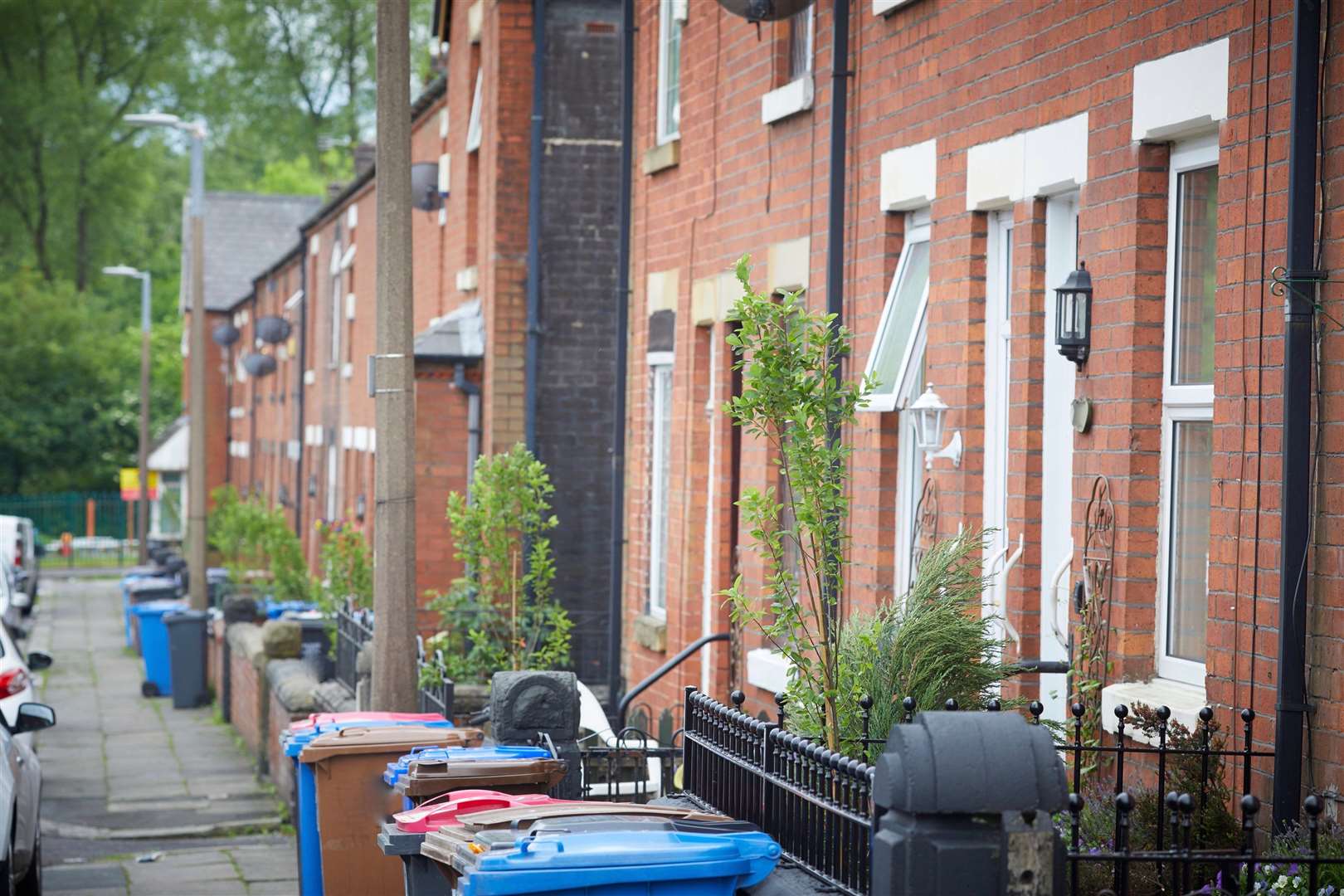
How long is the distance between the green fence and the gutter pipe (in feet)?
170

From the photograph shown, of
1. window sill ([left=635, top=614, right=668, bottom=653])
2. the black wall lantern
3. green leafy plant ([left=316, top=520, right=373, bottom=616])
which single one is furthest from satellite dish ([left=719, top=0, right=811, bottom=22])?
green leafy plant ([left=316, top=520, right=373, bottom=616])

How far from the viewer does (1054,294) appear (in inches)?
291

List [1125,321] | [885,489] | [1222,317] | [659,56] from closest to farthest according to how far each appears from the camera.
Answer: [1222,317]
[1125,321]
[885,489]
[659,56]

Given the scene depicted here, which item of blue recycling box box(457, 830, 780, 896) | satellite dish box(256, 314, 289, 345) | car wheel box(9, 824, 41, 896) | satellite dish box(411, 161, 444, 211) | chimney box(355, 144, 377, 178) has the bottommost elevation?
car wheel box(9, 824, 41, 896)

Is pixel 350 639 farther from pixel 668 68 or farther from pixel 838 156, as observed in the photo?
pixel 838 156

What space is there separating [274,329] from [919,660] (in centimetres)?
2783

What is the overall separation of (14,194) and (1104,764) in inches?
2234

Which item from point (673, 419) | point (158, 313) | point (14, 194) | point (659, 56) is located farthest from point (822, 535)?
point (158, 313)

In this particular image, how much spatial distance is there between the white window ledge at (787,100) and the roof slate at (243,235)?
1542 inches

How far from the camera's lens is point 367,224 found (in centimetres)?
2367

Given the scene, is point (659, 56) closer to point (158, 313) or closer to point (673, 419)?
point (673, 419)

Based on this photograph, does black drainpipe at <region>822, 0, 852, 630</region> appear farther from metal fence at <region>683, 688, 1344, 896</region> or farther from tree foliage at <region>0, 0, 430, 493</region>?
tree foliage at <region>0, 0, 430, 493</region>

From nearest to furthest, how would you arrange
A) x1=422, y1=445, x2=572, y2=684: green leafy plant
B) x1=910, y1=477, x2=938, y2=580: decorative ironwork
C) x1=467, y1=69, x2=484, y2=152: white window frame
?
x1=910, y1=477, x2=938, y2=580: decorative ironwork < x1=422, y1=445, x2=572, y2=684: green leafy plant < x1=467, y1=69, x2=484, y2=152: white window frame

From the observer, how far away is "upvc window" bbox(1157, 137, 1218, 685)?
6512 mm
